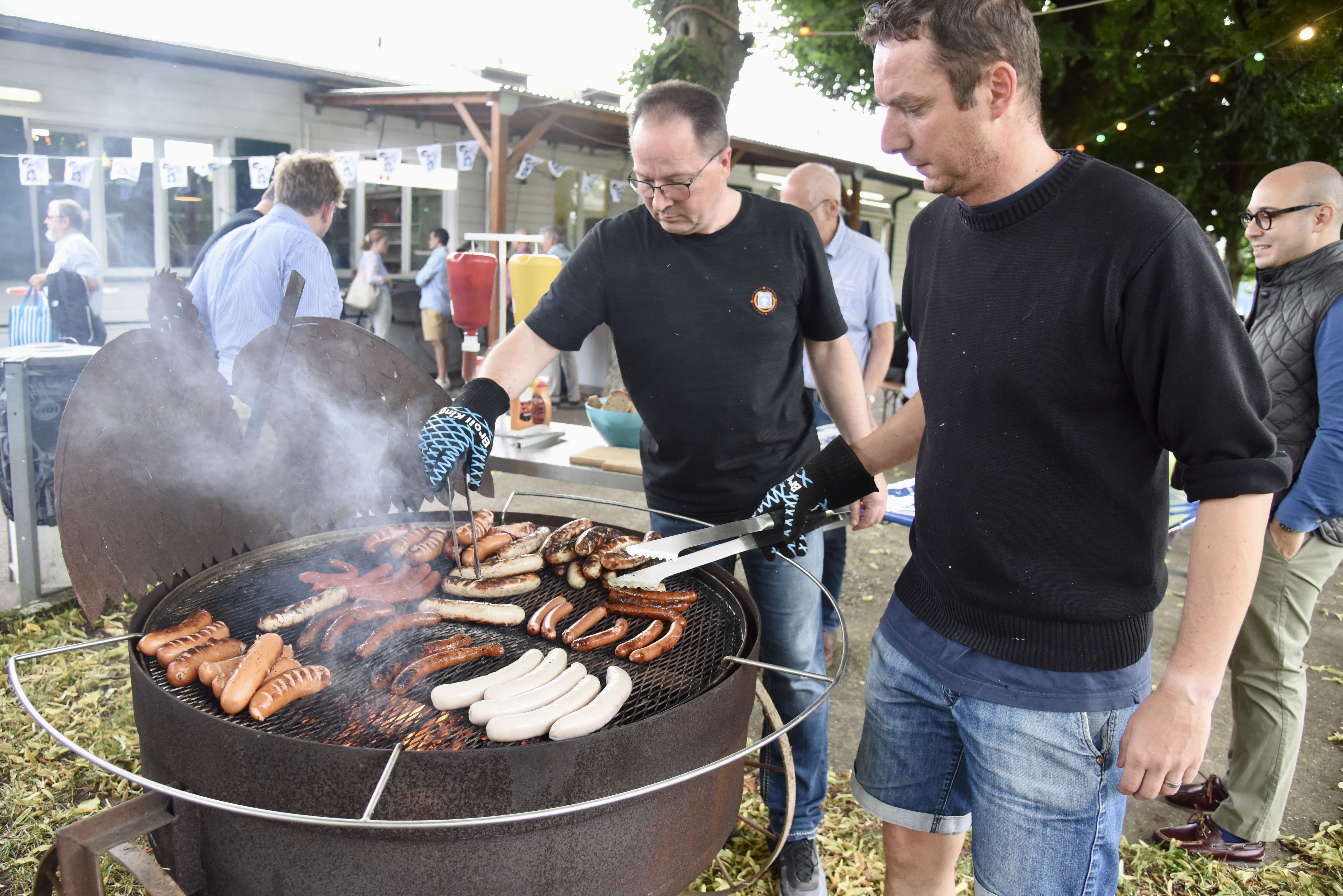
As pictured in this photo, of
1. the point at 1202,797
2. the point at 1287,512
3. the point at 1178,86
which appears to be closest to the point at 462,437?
the point at 1287,512

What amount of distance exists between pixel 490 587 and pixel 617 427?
2420 mm

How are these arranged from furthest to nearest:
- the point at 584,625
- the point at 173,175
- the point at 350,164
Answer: the point at 350,164 → the point at 173,175 → the point at 584,625

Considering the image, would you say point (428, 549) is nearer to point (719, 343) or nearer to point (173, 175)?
point (719, 343)

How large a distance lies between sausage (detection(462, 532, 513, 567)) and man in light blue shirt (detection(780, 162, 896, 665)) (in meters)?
2.62

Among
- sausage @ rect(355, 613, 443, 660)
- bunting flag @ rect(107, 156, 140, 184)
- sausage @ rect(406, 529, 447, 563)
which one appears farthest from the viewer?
bunting flag @ rect(107, 156, 140, 184)

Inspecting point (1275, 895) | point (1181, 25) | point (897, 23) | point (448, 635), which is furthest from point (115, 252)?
point (1181, 25)

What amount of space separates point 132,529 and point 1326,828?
454 cm

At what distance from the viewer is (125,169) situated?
31.7 feet

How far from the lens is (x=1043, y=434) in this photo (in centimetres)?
173

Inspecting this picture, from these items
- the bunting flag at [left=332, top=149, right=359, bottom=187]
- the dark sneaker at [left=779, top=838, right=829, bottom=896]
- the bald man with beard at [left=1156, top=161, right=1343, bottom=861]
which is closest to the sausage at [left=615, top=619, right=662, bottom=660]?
the dark sneaker at [left=779, top=838, right=829, bottom=896]

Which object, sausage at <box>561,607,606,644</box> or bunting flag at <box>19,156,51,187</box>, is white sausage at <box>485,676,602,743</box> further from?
bunting flag at <box>19,156,51,187</box>

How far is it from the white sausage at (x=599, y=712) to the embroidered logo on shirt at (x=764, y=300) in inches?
53.7

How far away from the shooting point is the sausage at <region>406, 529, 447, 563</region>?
2.54m

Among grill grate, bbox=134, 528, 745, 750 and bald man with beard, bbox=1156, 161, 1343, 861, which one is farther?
bald man with beard, bbox=1156, 161, 1343, 861
